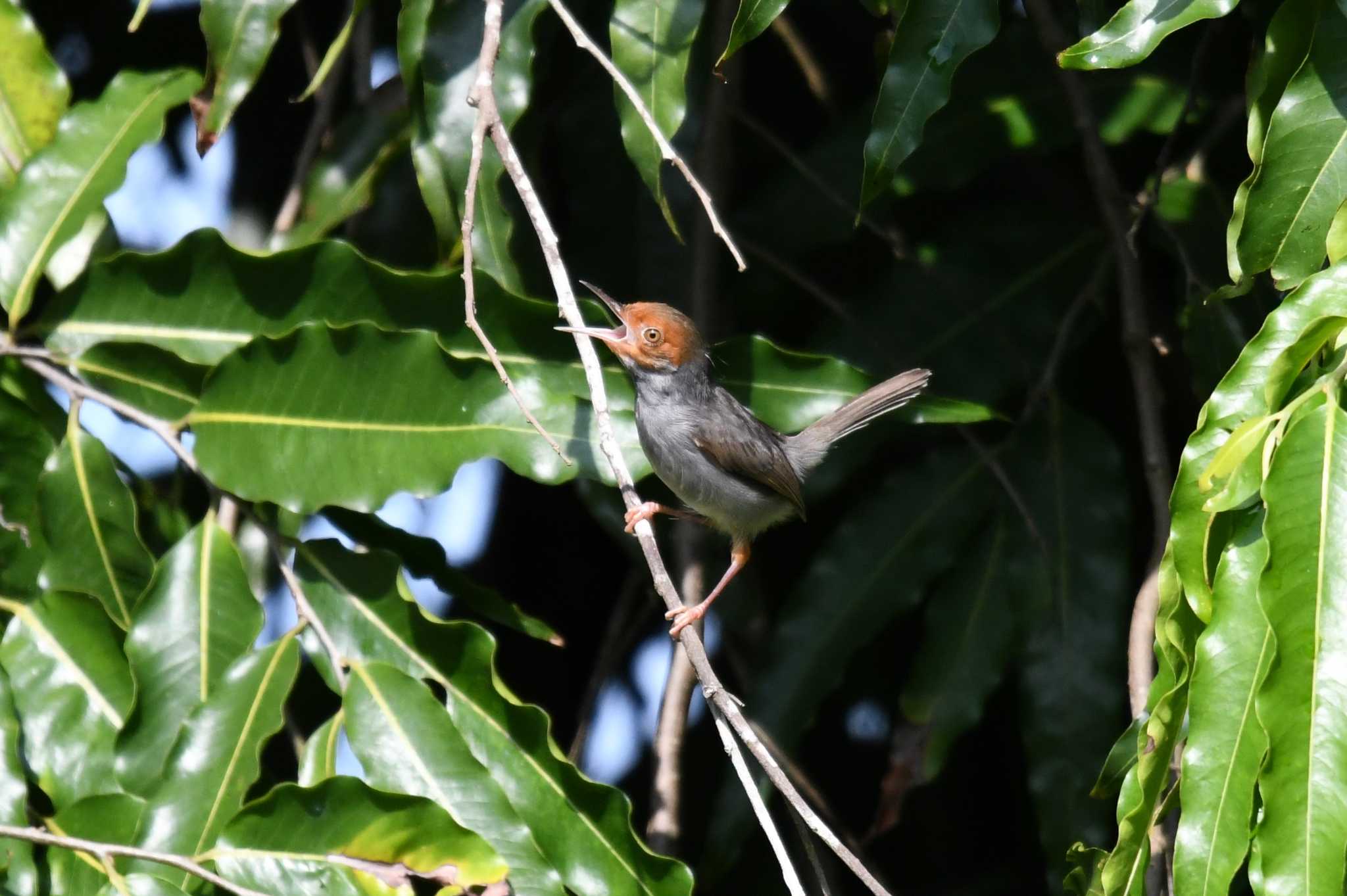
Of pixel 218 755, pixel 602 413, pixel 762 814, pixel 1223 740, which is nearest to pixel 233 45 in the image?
pixel 602 413

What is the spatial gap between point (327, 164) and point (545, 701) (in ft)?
7.04

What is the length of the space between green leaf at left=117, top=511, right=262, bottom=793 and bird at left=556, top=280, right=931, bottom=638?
1.48m

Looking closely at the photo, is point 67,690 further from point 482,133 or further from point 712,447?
point 712,447

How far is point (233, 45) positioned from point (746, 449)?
2.14 meters

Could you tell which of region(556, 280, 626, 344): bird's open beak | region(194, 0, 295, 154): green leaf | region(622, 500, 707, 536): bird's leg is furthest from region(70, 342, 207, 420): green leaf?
region(622, 500, 707, 536): bird's leg

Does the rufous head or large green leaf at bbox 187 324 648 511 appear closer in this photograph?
large green leaf at bbox 187 324 648 511

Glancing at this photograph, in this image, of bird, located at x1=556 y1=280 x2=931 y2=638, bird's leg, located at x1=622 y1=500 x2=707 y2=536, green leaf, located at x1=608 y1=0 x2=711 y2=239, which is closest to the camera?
green leaf, located at x1=608 y1=0 x2=711 y2=239

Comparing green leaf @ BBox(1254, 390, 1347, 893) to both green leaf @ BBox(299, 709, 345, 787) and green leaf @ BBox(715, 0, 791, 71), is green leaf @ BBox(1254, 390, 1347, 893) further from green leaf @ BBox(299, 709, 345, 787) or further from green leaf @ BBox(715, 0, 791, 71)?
green leaf @ BBox(299, 709, 345, 787)

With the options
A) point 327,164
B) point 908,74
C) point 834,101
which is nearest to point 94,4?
point 327,164

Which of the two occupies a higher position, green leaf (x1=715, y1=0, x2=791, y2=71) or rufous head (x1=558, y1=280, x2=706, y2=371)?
green leaf (x1=715, y1=0, x2=791, y2=71)

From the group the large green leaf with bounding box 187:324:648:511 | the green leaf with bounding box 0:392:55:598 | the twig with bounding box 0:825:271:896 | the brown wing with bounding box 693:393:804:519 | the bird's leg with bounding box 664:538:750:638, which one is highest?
the large green leaf with bounding box 187:324:648:511

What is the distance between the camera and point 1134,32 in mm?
2889

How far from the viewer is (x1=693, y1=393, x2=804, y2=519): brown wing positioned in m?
4.89

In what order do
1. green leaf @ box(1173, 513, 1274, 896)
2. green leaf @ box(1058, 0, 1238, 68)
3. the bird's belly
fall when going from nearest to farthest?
green leaf @ box(1173, 513, 1274, 896)
green leaf @ box(1058, 0, 1238, 68)
the bird's belly
